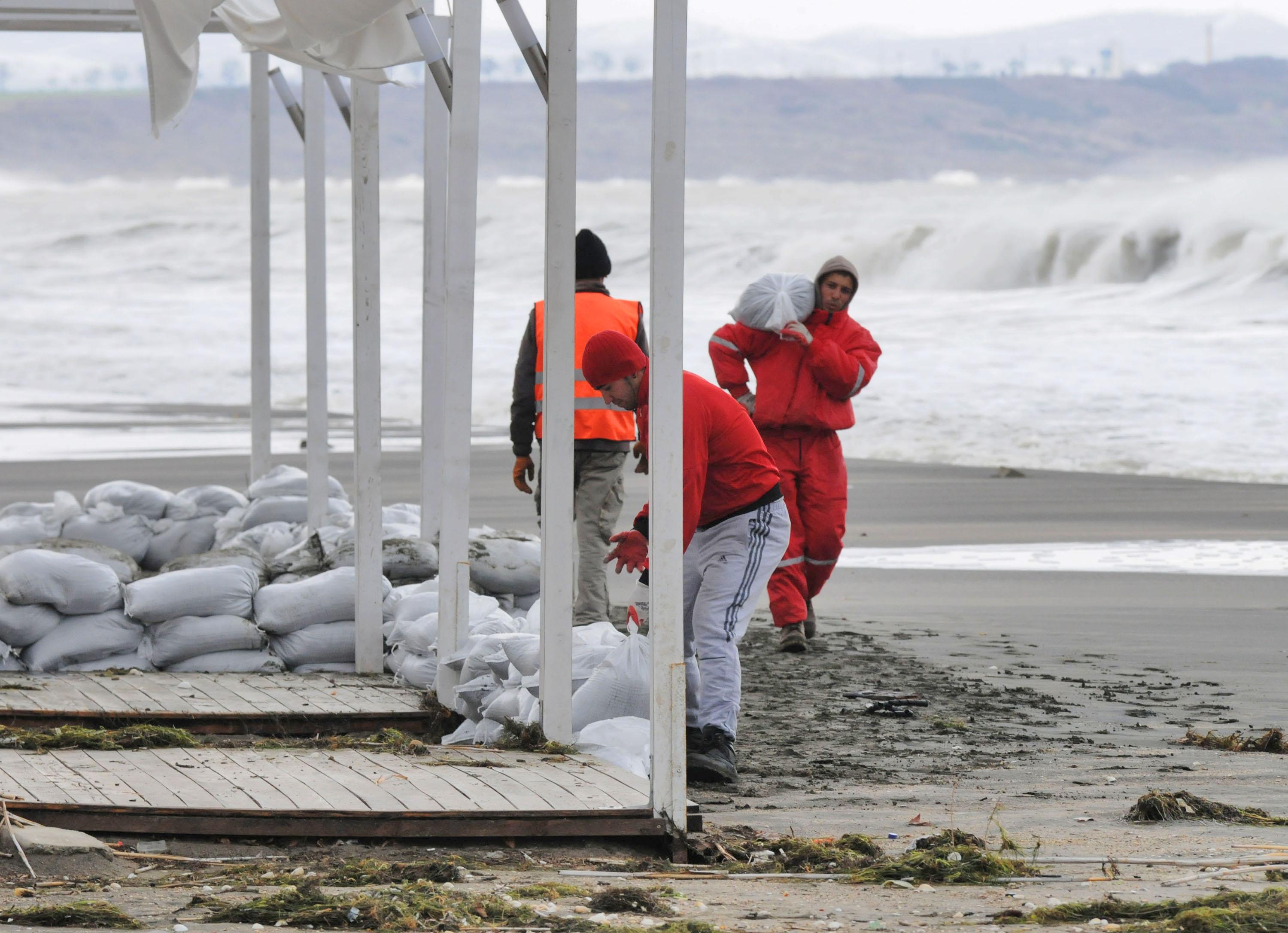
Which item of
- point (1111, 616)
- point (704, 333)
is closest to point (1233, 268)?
point (704, 333)

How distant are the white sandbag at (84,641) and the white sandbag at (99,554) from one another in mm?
946

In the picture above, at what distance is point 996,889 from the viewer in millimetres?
4336

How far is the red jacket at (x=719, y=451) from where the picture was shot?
5.62m

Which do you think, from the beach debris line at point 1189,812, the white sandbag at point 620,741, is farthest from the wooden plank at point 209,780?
the beach debris line at point 1189,812

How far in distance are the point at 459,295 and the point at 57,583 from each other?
2431 millimetres

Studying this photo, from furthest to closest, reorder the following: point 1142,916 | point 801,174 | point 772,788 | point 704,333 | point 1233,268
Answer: point 801,174
point 1233,268
point 704,333
point 772,788
point 1142,916

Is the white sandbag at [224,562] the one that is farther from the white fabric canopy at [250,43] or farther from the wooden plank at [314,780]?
the wooden plank at [314,780]

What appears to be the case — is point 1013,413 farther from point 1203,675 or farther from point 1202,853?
point 1202,853

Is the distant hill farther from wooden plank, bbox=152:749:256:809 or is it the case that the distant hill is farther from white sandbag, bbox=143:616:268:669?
wooden plank, bbox=152:749:256:809

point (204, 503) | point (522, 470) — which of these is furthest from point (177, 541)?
point (522, 470)

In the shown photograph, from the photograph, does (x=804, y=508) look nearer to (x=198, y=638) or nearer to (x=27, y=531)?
(x=198, y=638)

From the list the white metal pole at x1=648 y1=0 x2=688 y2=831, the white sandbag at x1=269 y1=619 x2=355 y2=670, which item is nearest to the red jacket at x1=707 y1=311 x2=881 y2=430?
the white sandbag at x1=269 y1=619 x2=355 y2=670

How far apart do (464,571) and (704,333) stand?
95.2 ft

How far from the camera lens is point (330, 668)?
764 cm
